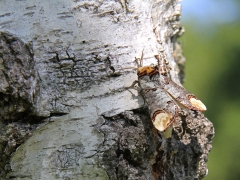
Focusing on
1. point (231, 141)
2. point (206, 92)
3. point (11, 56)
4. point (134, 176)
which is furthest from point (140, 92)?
point (206, 92)

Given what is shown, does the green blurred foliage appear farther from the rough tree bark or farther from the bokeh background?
A: the rough tree bark

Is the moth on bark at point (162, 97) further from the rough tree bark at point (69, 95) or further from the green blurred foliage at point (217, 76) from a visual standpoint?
the green blurred foliage at point (217, 76)

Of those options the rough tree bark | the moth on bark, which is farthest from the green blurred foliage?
the rough tree bark

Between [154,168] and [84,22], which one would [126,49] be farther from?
[154,168]

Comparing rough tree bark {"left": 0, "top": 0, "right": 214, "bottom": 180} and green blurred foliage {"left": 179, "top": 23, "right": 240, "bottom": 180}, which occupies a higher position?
rough tree bark {"left": 0, "top": 0, "right": 214, "bottom": 180}

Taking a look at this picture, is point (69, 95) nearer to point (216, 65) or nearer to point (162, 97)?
point (162, 97)

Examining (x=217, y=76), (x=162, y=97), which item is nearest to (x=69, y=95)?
(x=162, y=97)

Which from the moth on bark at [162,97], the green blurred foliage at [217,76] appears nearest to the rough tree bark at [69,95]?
the moth on bark at [162,97]
